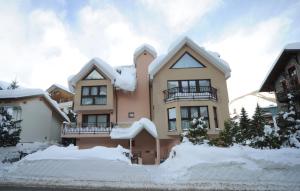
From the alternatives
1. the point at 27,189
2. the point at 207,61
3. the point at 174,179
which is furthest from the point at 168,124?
the point at 27,189

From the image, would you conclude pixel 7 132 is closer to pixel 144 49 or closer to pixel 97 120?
pixel 97 120

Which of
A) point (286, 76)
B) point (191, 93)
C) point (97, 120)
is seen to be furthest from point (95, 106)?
point (286, 76)

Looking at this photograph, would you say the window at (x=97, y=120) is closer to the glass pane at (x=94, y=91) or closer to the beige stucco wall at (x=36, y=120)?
the glass pane at (x=94, y=91)

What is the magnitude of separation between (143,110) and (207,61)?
780cm

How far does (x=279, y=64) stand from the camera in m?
23.2

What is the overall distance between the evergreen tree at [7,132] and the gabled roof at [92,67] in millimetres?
6561

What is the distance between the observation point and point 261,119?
1995 centimetres

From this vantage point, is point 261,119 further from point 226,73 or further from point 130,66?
point 130,66

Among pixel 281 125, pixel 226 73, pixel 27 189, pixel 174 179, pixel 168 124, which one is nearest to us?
pixel 27 189

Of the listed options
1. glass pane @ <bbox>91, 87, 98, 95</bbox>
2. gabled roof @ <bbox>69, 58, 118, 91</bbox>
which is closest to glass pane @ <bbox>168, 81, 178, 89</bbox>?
gabled roof @ <bbox>69, 58, 118, 91</bbox>

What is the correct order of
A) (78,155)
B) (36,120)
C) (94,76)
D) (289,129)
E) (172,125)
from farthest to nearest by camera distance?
(94,76)
(36,120)
(172,125)
(289,129)
(78,155)

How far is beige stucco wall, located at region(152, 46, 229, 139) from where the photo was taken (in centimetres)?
2248

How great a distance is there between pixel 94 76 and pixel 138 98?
4.80 meters

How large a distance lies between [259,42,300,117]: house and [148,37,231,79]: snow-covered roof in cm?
421
